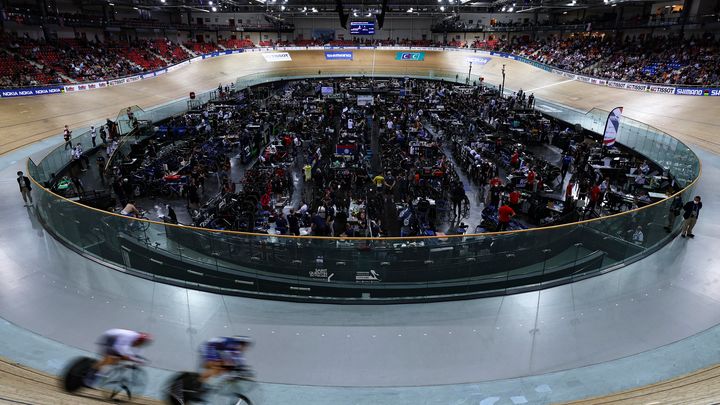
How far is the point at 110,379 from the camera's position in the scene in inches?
202

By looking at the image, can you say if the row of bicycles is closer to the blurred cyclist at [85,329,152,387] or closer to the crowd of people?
the blurred cyclist at [85,329,152,387]

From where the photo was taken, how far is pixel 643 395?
5.54 m

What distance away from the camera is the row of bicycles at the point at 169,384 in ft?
15.3

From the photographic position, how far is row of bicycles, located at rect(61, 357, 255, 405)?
15.3ft

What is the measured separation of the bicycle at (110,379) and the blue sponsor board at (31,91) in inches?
1115

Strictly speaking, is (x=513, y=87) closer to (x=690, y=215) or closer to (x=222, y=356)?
(x=690, y=215)

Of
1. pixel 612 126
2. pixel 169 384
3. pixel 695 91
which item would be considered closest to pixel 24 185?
pixel 169 384

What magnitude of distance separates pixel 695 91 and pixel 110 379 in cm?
3324

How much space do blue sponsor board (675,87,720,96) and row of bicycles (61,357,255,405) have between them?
105 feet

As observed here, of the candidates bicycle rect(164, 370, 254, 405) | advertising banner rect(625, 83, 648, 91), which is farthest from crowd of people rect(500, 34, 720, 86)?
bicycle rect(164, 370, 254, 405)

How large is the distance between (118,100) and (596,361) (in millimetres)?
31716

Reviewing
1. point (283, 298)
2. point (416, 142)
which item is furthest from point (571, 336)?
point (416, 142)

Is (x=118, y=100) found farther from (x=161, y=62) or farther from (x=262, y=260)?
(x=262, y=260)

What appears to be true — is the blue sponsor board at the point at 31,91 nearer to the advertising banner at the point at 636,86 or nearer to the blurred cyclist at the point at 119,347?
the blurred cyclist at the point at 119,347
